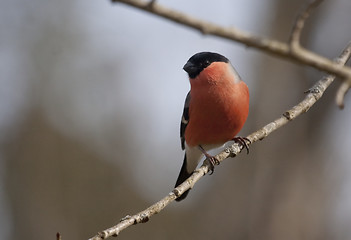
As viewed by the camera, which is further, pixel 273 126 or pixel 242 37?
pixel 273 126

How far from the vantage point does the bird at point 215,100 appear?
12.8 feet

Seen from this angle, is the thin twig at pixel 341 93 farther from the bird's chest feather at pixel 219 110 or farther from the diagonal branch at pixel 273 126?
the bird's chest feather at pixel 219 110

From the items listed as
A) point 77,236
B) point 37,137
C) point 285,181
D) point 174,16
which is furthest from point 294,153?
point 174,16

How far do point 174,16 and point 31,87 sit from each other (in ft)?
32.6

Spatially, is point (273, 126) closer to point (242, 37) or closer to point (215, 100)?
point (215, 100)

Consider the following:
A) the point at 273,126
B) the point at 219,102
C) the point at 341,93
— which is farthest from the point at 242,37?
the point at 219,102

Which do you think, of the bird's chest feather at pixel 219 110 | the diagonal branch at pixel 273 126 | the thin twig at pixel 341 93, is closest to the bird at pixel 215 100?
the bird's chest feather at pixel 219 110

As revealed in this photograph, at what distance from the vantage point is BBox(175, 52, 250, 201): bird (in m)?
3.90

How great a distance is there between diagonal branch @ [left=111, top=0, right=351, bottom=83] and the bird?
2.43 meters

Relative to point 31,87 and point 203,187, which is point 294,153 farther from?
point 31,87

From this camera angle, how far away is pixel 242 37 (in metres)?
1.29

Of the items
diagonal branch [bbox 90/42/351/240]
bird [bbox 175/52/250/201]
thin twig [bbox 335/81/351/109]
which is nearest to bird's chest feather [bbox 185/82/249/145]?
bird [bbox 175/52/250/201]

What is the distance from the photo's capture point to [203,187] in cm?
984

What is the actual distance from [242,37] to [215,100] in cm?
263
